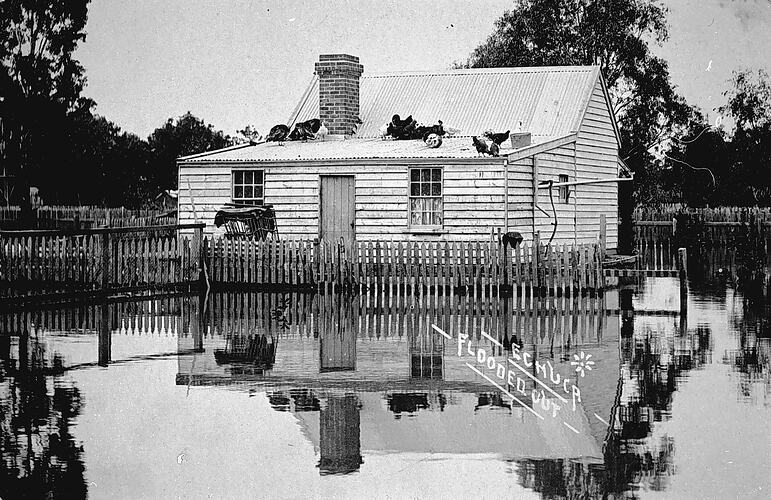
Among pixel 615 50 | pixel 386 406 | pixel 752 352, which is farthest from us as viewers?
pixel 615 50

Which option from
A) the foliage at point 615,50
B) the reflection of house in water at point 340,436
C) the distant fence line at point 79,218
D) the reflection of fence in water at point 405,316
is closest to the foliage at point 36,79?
the distant fence line at point 79,218

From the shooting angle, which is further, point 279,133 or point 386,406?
point 279,133

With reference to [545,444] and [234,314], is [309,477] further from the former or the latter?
[234,314]

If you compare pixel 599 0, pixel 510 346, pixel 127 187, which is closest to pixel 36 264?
pixel 510 346

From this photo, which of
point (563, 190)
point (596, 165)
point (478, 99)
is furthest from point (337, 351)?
point (596, 165)

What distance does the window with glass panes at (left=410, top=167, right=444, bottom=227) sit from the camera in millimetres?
30688

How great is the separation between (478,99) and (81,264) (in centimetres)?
1572

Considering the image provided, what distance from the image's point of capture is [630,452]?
34.6 feet

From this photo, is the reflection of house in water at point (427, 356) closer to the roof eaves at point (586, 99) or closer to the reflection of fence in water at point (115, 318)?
the reflection of fence in water at point (115, 318)

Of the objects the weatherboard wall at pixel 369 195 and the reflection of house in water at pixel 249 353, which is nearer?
the reflection of house in water at pixel 249 353

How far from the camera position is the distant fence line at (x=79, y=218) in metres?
55.7

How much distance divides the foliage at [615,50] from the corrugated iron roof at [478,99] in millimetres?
14232

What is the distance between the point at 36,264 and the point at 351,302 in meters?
6.88

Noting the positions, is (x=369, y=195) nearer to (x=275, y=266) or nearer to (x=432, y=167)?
(x=432, y=167)
